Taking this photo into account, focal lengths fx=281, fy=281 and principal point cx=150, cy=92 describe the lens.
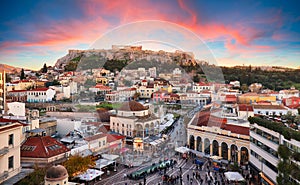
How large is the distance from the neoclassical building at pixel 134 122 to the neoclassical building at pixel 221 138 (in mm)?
3951

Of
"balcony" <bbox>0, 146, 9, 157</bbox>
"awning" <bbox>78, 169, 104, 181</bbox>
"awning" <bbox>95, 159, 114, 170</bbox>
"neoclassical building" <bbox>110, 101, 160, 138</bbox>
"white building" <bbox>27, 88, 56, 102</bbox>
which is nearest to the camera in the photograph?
"balcony" <bbox>0, 146, 9, 157</bbox>

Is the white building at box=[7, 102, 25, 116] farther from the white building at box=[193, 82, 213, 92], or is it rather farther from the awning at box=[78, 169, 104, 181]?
the white building at box=[193, 82, 213, 92]

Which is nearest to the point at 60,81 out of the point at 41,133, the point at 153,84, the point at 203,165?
the point at 153,84

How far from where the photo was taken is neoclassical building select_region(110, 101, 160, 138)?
2053 centimetres

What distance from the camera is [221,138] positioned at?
1570 cm

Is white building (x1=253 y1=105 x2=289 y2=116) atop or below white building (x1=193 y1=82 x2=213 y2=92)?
below

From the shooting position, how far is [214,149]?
1644cm

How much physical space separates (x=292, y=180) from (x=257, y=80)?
147 feet

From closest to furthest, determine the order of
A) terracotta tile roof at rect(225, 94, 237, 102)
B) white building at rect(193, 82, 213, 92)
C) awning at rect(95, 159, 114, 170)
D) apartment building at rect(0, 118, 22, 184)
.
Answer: apartment building at rect(0, 118, 22, 184) < awning at rect(95, 159, 114, 170) < terracotta tile roof at rect(225, 94, 237, 102) < white building at rect(193, 82, 213, 92)

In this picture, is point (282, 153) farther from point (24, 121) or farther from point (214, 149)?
point (24, 121)

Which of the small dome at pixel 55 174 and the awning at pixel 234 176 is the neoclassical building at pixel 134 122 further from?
the small dome at pixel 55 174

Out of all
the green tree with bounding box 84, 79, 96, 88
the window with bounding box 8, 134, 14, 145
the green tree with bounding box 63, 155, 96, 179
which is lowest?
the green tree with bounding box 63, 155, 96, 179

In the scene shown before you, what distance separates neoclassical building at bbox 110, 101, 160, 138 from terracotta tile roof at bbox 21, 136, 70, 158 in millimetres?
8245

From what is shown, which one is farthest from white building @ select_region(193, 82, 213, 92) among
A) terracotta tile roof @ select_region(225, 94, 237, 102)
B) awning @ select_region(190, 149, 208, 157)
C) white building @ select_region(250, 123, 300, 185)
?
white building @ select_region(250, 123, 300, 185)
